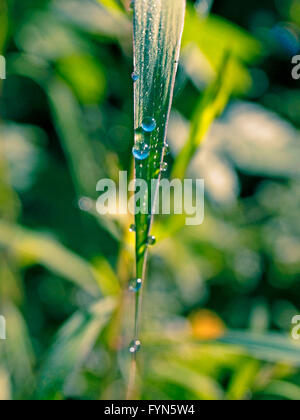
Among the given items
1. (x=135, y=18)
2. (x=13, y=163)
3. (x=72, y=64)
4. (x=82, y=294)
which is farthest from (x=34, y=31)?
(x=135, y=18)

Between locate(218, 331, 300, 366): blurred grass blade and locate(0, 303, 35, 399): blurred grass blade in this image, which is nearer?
locate(218, 331, 300, 366): blurred grass blade

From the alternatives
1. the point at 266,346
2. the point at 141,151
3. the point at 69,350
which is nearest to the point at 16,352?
the point at 69,350

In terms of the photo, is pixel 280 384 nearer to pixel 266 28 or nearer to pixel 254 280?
pixel 254 280

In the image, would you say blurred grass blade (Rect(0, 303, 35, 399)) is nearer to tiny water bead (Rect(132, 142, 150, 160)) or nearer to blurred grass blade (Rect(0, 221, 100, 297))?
blurred grass blade (Rect(0, 221, 100, 297))

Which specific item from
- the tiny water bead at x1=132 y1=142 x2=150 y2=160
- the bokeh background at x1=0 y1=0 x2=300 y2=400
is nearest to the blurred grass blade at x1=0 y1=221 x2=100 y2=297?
the bokeh background at x1=0 y1=0 x2=300 y2=400

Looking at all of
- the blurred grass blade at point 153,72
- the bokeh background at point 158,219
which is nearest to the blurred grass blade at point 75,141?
the bokeh background at point 158,219

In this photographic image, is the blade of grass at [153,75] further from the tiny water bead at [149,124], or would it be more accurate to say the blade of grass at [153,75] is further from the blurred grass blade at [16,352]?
the blurred grass blade at [16,352]
